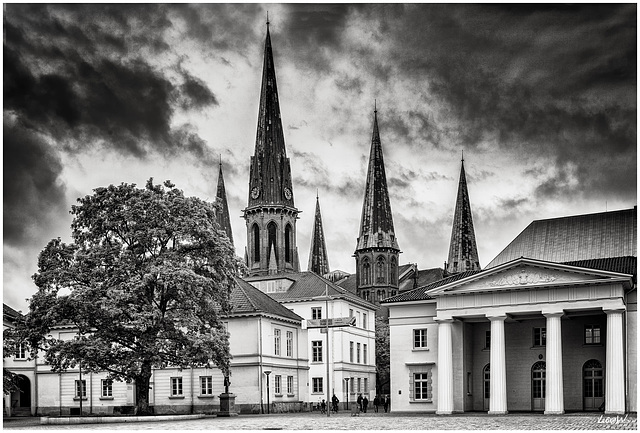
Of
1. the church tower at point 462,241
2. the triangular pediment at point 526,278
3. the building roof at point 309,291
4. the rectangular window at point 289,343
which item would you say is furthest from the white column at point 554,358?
the church tower at point 462,241

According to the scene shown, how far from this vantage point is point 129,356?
4369cm

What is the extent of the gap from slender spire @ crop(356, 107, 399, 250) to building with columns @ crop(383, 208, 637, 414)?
247ft

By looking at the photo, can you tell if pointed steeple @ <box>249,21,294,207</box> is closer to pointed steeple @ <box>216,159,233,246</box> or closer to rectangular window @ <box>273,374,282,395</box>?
pointed steeple @ <box>216,159,233,246</box>

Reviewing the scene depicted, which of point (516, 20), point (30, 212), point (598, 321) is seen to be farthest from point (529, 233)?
point (30, 212)

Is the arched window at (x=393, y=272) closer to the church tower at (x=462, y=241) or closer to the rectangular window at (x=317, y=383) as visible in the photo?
the church tower at (x=462, y=241)

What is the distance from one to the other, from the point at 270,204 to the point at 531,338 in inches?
3086

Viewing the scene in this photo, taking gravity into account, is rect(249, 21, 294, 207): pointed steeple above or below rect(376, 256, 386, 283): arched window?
above

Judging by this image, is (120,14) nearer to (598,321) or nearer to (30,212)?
(30,212)

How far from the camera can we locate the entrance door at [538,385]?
54.5 metres

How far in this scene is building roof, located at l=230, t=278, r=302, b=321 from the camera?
199 feet

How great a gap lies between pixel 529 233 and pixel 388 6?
2363cm

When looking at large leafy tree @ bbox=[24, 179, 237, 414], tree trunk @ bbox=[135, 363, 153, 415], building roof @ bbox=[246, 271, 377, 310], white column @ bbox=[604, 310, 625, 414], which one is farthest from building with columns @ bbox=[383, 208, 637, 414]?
building roof @ bbox=[246, 271, 377, 310]

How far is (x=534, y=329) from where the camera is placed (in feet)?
183

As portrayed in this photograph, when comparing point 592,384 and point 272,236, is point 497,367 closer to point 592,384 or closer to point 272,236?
point 592,384
